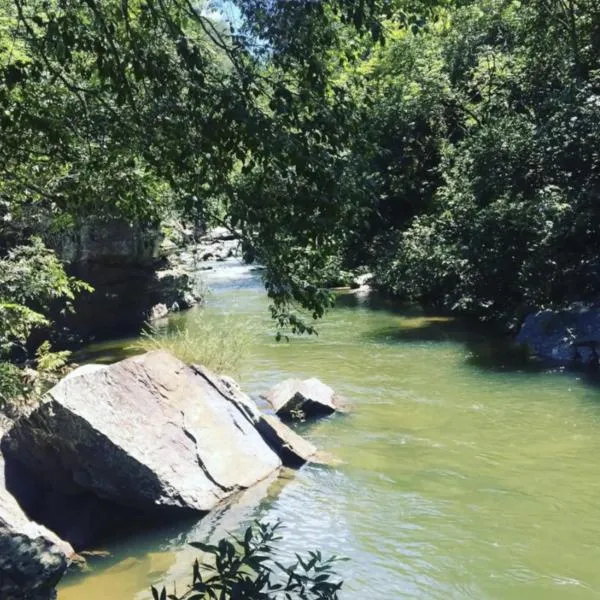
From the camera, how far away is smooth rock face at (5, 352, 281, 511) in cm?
684

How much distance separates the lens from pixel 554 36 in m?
14.9

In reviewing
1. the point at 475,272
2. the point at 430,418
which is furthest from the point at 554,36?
the point at 430,418

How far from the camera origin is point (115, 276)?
60.4 feet

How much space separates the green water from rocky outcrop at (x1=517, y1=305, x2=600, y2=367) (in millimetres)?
850

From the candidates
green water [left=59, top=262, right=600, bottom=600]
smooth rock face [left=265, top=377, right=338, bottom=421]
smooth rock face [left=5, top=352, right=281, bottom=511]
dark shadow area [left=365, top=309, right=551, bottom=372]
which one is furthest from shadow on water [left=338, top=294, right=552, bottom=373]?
smooth rock face [left=5, top=352, right=281, bottom=511]

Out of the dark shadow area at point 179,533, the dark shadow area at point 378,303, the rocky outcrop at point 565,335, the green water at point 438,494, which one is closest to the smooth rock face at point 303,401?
the green water at point 438,494

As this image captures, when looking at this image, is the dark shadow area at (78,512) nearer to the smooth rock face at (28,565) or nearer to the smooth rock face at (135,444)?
the smooth rock face at (135,444)

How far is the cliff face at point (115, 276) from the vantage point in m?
17.0

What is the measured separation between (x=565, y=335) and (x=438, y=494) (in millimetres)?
7169

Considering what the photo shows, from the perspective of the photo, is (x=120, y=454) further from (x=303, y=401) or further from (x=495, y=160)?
(x=495, y=160)

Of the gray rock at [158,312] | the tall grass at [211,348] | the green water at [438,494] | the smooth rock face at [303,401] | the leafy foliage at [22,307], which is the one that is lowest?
the green water at [438,494]

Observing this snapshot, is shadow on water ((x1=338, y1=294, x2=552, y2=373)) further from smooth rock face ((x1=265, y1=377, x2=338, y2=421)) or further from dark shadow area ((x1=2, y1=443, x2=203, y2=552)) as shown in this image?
dark shadow area ((x1=2, y1=443, x2=203, y2=552))

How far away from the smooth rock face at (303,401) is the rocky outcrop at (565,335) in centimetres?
486

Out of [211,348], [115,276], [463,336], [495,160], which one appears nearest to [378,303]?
[463,336]
